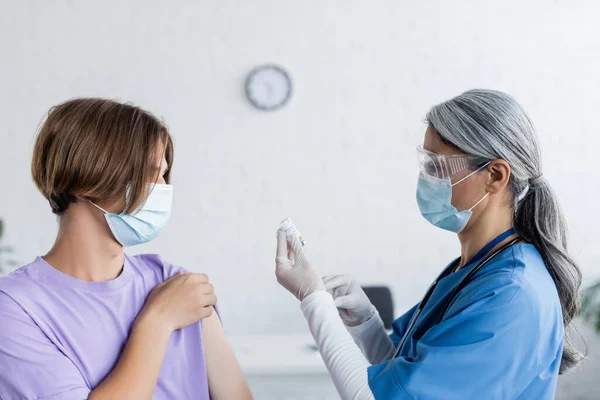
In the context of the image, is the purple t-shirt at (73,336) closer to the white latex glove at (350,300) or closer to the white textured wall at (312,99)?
the white latex glove at (350,300)

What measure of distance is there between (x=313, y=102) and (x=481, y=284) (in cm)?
223

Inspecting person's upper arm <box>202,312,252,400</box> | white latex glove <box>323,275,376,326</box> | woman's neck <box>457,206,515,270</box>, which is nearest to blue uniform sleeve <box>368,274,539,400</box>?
woman's neck <box>457,206,515,270</box>

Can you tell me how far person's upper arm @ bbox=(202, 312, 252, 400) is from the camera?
3.98 feet

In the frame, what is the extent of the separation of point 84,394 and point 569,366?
1054mm

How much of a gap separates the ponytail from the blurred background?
1.92 meters

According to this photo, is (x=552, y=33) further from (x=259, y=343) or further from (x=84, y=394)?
(x=84, y=394)

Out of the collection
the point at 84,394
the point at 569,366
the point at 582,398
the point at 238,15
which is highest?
the point at 238,15

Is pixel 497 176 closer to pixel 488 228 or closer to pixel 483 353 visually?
pixel 488 228

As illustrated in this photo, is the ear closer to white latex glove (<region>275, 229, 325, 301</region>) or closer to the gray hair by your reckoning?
the gray hair

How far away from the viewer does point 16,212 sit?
11.2 ft

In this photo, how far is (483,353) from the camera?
3.44 ft

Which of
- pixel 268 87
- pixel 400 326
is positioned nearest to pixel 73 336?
pixel 400 326

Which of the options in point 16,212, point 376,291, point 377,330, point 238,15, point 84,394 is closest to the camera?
point 84,394

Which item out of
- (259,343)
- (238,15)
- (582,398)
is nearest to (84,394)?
(259,343)
